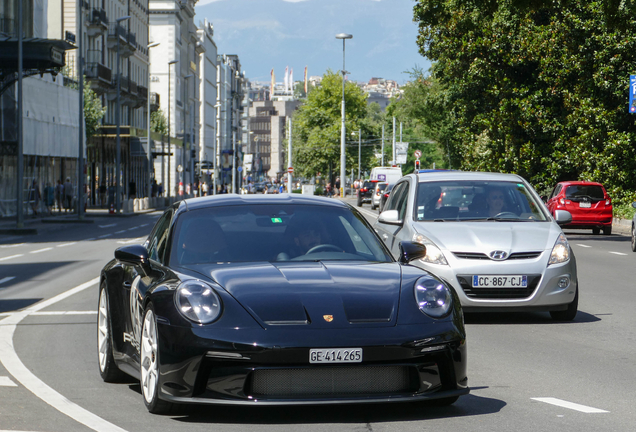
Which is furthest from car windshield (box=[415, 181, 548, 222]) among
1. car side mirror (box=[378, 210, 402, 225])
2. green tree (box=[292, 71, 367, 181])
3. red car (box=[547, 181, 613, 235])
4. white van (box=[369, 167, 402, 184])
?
green tree (box=[292, 71, 367, 181])

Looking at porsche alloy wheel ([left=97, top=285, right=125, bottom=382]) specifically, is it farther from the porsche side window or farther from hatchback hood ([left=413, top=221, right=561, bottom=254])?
hatchback hood ([left=413, top=221, right=561, bottom=254])

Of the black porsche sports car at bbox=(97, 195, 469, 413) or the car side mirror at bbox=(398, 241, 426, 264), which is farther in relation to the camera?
the car side mirror at bbox=(398, 241, 426, 264)

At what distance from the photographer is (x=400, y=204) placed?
13.2 m

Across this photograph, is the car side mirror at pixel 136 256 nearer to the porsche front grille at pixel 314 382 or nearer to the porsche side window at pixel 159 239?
the porsche side window at pixel 159 239

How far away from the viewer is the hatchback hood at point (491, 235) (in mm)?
10789

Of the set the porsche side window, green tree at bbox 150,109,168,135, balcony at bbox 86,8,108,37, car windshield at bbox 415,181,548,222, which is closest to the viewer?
the porsche side window

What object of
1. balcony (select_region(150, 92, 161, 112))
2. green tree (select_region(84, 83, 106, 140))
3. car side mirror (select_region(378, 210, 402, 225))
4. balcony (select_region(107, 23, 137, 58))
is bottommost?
car side mirror (select_region(378, 210, 402, 225))

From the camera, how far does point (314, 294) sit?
5.82 meters

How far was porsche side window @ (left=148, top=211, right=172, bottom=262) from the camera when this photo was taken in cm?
690

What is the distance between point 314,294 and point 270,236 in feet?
3.60

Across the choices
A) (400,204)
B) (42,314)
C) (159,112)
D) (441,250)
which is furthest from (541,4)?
(159,112)

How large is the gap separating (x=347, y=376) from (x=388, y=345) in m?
0.27

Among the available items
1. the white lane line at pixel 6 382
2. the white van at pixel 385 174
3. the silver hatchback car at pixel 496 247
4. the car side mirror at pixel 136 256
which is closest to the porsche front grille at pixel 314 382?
the car side mirror at pixel 136 256

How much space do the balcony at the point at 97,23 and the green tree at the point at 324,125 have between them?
180 feet
